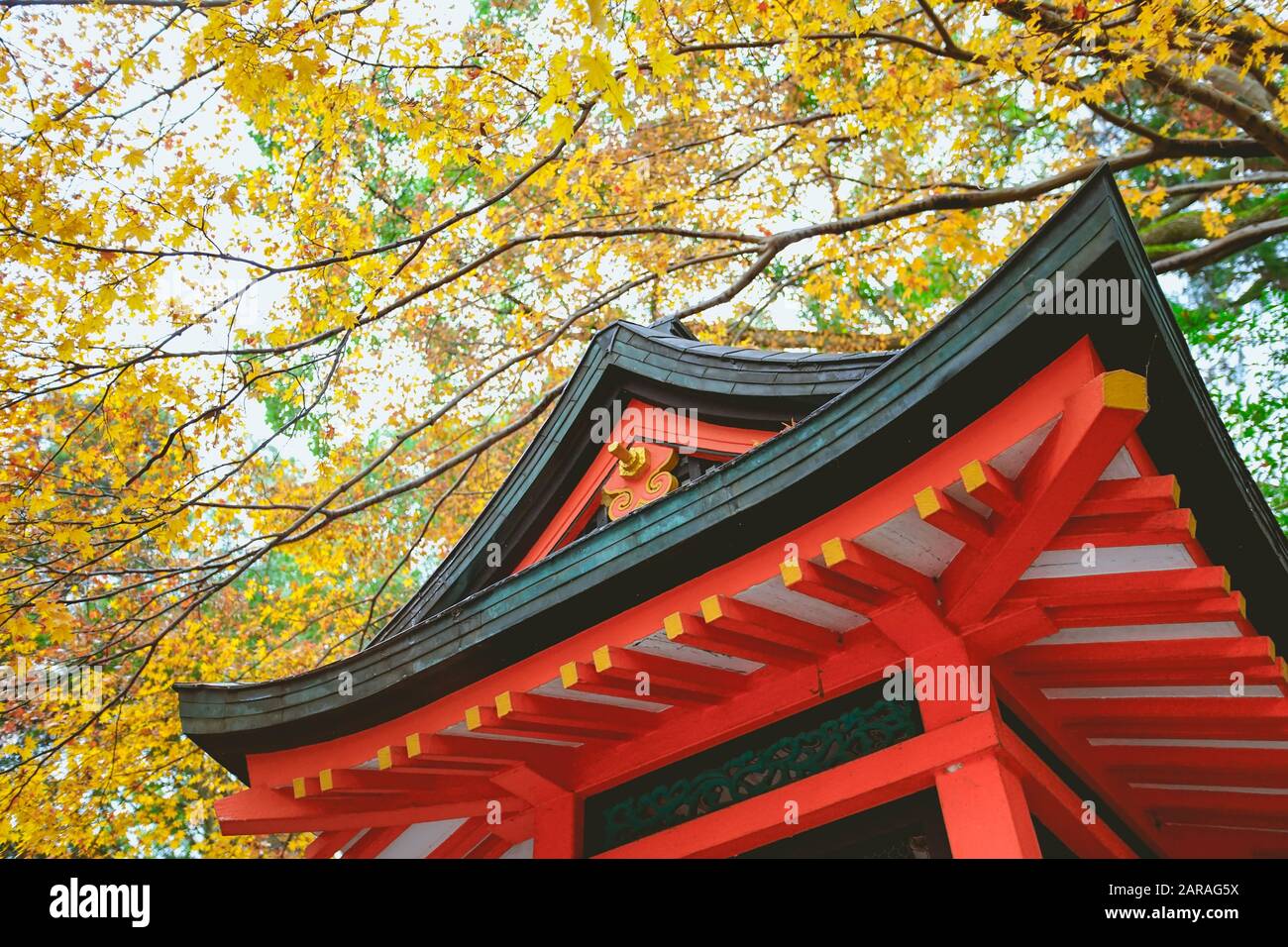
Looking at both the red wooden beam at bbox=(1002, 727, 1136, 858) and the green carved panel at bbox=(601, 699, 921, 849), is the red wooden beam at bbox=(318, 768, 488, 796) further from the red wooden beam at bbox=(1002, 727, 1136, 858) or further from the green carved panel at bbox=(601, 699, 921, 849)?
the red wooden beam at bbox=(1002, 727, 1136, 858)

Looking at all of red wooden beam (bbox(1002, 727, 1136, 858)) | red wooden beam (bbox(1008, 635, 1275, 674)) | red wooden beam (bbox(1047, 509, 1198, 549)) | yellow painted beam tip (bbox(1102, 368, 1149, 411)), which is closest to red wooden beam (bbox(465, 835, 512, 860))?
red wooden beam (bbox(1002, 727, 1136, 858))

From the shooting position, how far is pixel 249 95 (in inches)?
235

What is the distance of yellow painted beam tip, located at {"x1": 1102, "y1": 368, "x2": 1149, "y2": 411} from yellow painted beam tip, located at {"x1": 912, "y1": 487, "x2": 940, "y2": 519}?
64 cm

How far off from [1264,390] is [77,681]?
1404cm

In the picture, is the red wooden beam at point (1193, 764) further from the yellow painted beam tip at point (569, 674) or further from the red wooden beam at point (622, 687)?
the yellow painted beam tip at point (569, 674)

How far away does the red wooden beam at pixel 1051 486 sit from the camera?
9.42 feet

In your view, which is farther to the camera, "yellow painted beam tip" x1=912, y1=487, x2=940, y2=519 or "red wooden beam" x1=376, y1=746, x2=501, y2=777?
"red wooden beam" x1=376, y1=746, x2=501, y2=777

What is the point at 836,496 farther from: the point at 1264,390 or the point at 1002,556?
the point at 1264,390

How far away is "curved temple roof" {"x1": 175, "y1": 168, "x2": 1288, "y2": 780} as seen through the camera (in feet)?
10.1

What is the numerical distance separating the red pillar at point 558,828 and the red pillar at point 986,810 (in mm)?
1956

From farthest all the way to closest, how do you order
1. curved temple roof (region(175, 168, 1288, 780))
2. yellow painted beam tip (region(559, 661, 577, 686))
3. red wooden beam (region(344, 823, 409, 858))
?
red wooden beam (region(344, 823, 409, 858)), yellow painted beam tip (region(559, 661, 577, 686)), curved temple roof (region(175, 168, 1288, 780))

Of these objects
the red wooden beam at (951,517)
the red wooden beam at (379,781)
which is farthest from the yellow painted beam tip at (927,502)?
the red wooden beam at (379,781)

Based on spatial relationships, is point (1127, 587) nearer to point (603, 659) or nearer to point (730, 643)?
point (730, 643)
